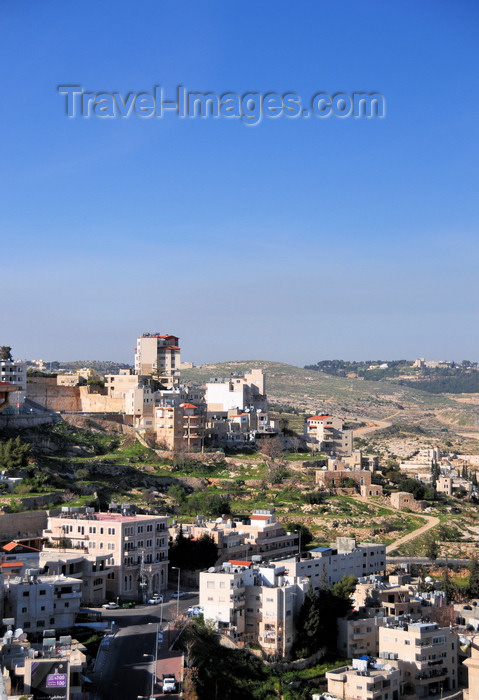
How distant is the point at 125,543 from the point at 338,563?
22.1ft

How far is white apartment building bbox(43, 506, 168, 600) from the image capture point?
2978 cm

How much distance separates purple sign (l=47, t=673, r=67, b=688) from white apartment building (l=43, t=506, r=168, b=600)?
8.37 meters

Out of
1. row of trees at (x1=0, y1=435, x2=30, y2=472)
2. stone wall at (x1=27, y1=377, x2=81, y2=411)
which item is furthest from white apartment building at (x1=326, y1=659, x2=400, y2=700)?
stone wall at (x1=27, y1=377, x2=81, y2=411)

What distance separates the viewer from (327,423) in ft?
186

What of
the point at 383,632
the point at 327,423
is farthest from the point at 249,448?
the point at 383,632

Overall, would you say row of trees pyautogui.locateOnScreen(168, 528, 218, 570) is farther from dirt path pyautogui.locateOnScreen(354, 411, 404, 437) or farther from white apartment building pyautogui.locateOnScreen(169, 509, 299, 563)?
dirt path pyautogui.locateOnScreen(354, 411, 404, 437)

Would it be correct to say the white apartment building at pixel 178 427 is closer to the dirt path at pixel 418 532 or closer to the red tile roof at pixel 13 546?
the dirt path at pixel 418 532

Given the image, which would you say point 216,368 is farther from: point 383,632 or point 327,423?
point 383,632

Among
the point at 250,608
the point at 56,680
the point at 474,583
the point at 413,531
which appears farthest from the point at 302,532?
the point at 56,680

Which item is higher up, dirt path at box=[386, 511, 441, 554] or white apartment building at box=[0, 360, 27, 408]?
white apartment building at box=[0, 360, 27, 408]

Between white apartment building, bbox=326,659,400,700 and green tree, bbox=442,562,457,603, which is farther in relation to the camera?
green tree, bbox=442,562,457,603

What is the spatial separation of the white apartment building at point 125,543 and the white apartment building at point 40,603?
3515 millimetres

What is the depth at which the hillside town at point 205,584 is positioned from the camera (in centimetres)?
2380

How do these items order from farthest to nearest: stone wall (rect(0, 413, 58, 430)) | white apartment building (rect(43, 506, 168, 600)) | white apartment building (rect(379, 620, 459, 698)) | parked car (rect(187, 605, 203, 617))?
1. stone wall (rect(0, 413, 58, 430))
2. white apartment building (rect(43, 506, 168, 600))
3. parked car (rect(187, 605, 203, 617))
4. white apartment building (rect(379, 620, 459, 698))
